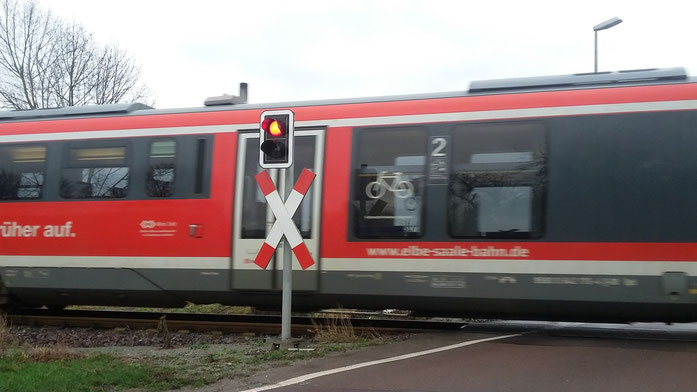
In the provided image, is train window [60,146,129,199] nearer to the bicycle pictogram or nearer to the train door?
the train door

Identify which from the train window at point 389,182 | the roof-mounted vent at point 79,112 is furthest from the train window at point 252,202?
the roof-mounted vent at point 79,112

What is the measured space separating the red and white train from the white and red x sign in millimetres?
775

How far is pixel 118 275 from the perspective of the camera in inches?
377

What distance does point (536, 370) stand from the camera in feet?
21.0

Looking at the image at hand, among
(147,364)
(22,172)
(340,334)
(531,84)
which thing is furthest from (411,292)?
(22,172)

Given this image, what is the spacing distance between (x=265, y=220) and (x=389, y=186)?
6.11ft

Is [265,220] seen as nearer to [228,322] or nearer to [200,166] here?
[200,166]

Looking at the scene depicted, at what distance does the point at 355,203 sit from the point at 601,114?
344 cm

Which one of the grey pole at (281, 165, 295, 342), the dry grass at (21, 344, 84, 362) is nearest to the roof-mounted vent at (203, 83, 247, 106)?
the grey pole at (281, 165, 295, 342)

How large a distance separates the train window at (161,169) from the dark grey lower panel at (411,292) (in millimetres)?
1237

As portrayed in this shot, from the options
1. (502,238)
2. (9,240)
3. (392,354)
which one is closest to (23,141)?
(9,240)

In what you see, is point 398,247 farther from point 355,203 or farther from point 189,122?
point 189,122

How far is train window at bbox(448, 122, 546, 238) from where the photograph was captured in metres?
8.15

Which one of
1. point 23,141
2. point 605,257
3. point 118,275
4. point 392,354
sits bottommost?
point 392,354
